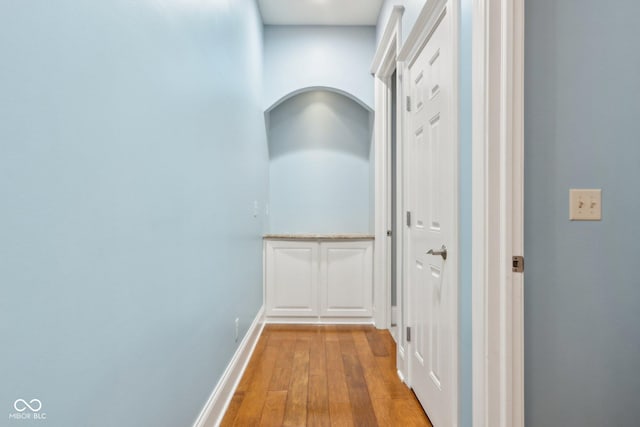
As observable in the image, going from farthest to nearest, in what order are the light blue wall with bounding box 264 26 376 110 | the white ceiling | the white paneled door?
the light blue wall with bounding box 264 26 376 110, the white ceiling, the white paneled door

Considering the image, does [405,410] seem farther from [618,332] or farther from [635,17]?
[635,17]

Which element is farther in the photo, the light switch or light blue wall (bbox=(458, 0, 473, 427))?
light blue wall (bbox=(458, 0, 473, 427))

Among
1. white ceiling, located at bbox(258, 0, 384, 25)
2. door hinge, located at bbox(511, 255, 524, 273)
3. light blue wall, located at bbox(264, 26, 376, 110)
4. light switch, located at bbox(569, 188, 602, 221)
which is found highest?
white ceiling, located at bbox(258, 0, 384, 25)

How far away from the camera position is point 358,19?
355 cm

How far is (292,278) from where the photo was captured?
3621 millimetres

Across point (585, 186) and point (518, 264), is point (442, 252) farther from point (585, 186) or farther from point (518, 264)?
point (585, 186)

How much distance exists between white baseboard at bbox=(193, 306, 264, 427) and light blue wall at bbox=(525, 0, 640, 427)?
143 cm

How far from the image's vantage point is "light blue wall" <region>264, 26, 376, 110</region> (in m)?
3.67

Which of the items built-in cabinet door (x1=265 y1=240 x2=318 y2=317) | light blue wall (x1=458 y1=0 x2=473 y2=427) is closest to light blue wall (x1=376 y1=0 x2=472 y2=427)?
light blue wall (x1=458 y1=0 x2=473 y2=427)

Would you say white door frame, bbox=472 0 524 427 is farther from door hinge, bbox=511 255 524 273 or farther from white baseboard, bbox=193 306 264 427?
white baseboard, bbox=193 306 264 427

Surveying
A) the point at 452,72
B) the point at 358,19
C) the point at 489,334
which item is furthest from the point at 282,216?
the point at 489,334

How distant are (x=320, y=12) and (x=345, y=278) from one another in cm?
257

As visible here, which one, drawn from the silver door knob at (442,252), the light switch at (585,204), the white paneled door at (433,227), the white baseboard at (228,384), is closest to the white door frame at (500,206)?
the light switch at (585,204)

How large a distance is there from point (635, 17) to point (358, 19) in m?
2.75
